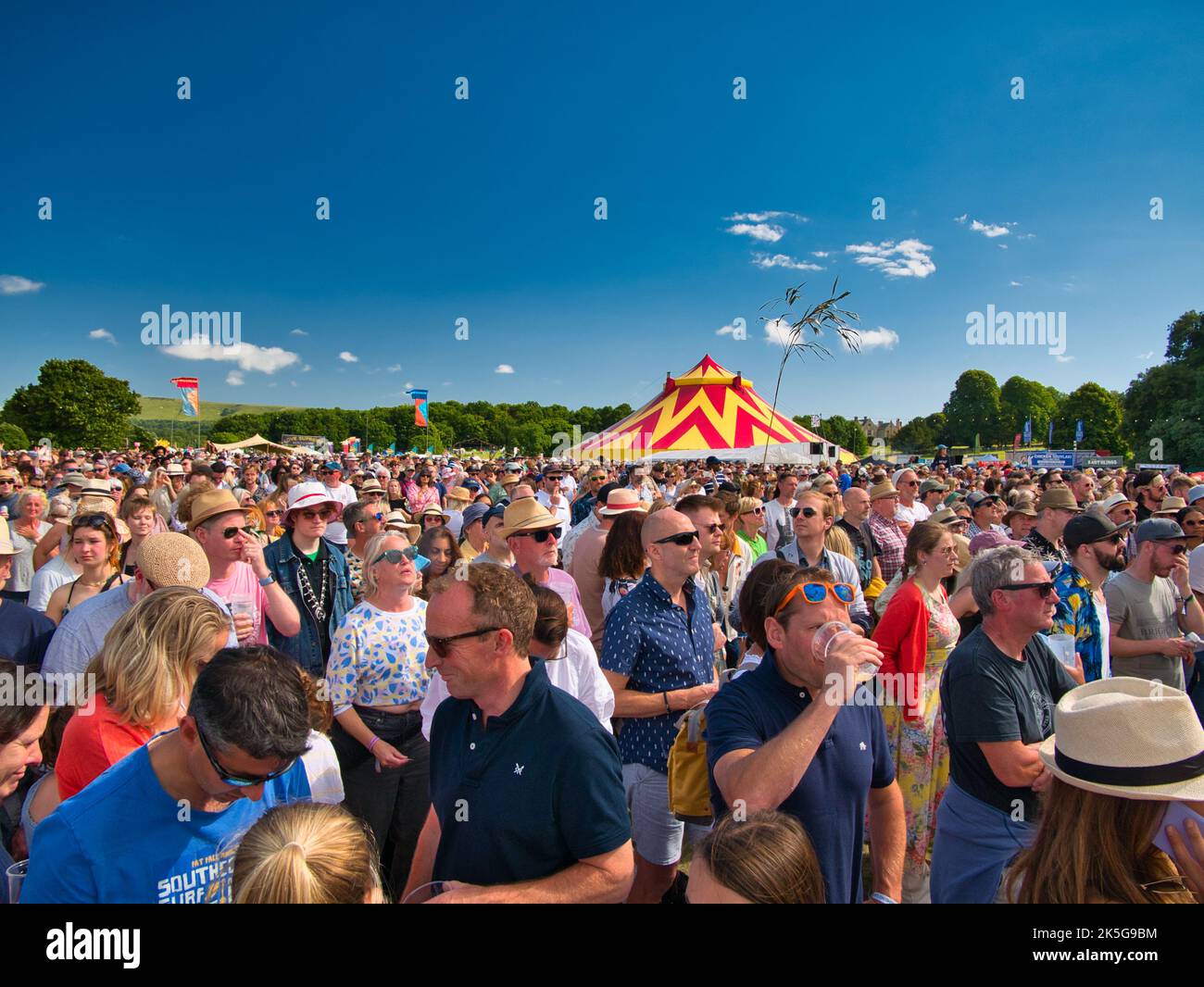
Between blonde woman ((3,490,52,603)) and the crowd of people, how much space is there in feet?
4.78

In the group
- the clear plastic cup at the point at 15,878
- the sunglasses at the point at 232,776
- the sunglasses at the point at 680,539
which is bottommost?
the clear plastic cup at the point at 15,878

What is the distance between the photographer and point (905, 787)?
12.2 feet

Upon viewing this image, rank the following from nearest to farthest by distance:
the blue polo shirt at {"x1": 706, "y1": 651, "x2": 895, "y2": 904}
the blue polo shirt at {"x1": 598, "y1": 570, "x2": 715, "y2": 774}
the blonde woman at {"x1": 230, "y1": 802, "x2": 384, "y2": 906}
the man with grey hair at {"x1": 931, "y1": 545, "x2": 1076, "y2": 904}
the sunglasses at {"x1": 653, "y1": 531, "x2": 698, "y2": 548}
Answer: the blonde woman at {"x1": 230, "y1": 802, "x2": 384, "y2": 906}
the blue polo shirt at {"x1": 706, "y1": 651, "x2": 895, "y2": 904}
the man with grey hair at {"x1": 931, "y1": 545, "x2": 1076, "y2": 904}
the blue polo shirt at {"x1": 598, "y1": 570, "x2": 715, "y2": 774}
the sunglasses at {"x1": 653, "y1": 531, "x2": 698, "y2": 548}

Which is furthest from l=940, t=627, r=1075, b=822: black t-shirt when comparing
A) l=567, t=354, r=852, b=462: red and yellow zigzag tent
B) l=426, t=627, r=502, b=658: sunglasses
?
l=567, t=354, r=852, b=462: red and yellow zigzag tent

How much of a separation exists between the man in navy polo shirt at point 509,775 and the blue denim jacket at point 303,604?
2367mm

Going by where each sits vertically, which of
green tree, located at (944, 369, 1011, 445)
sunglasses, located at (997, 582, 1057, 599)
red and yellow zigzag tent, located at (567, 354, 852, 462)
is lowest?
sunglasses, located at (997, 582, 1057, 599)

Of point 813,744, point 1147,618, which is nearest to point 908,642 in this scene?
point 813,744

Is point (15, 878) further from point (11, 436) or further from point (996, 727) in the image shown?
point (11, 436)

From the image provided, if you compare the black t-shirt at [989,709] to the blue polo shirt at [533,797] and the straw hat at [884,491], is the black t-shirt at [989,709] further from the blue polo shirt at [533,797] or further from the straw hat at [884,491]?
the straw hat at [884,491]

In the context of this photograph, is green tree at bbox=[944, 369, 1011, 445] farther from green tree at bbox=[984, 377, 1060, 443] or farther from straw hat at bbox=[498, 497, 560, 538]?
straw hat at bbox=[498, 497, 560, 538]

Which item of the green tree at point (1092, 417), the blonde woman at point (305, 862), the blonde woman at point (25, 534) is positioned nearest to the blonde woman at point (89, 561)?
the blonde woman at point (25, 534)

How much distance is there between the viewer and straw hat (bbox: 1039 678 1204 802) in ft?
5.20

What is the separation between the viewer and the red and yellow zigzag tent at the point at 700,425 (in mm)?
33469
